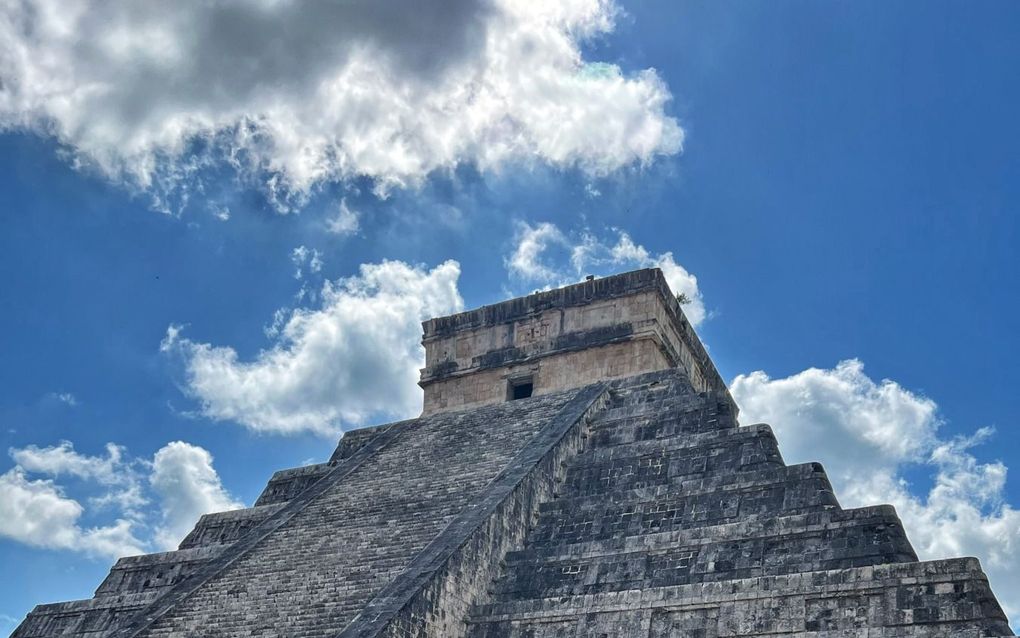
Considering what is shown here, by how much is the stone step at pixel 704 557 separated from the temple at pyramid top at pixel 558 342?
539cm

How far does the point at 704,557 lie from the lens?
9.91 metres

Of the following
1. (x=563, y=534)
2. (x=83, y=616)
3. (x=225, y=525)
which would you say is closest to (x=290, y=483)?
(x=225, y=525)

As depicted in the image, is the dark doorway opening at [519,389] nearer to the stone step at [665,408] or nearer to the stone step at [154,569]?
the stone step at [665,408]

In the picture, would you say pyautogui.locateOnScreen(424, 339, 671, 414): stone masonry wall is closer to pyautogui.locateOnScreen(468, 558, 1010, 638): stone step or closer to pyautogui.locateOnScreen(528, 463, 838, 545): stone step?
pyautogui.locateOnScreen(528, 463, 838, 545): stone step

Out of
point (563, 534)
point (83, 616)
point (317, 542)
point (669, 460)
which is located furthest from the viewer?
point (83, 616)

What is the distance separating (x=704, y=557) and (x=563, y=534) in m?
1.97

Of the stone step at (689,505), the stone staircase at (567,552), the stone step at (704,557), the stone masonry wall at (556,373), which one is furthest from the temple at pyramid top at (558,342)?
the stone step at (704,557)

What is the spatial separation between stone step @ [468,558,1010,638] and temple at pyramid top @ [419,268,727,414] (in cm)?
630

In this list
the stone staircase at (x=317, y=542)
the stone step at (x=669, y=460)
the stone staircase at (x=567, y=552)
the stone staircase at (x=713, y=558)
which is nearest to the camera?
the stone staircase at (x=713, y=558)

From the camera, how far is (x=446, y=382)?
56.8ft

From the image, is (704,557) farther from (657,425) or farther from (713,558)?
(657,425)

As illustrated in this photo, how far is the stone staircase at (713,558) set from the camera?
27.4 ft

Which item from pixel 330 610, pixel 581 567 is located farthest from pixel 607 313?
pixel 330 610

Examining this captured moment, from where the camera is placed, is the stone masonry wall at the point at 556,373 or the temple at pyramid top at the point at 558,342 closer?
the stone masonry wall at the point at 556,373
